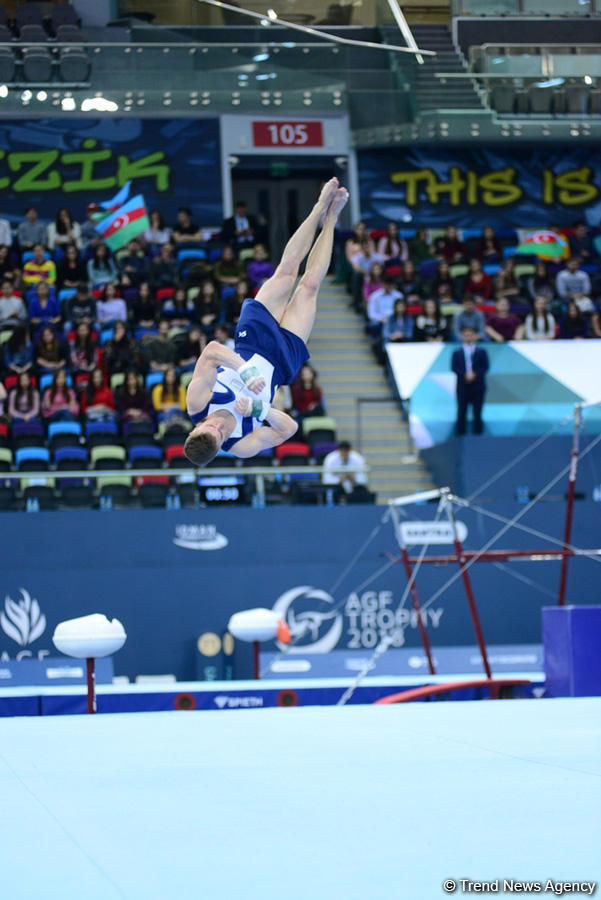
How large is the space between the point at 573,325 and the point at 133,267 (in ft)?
20.5

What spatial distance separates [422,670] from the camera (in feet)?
40.5

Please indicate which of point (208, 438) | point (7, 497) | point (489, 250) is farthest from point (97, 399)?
point (208, 438)

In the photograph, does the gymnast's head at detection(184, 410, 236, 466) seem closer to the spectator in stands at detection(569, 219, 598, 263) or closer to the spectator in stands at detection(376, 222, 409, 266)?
the spectator in stands at detection(376, 222, 409, 266)

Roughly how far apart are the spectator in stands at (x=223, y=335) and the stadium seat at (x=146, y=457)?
1603mm

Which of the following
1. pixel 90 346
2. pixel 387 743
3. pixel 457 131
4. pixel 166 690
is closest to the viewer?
pixel 387 743

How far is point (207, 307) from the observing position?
16.3 meters

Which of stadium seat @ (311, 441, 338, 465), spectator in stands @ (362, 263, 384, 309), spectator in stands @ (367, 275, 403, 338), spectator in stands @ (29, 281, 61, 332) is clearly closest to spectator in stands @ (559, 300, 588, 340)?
spectator in stands @ (367, 275, 403, 338)

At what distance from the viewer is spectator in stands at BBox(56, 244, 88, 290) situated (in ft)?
57.9

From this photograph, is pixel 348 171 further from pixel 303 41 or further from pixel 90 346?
pixel 90 346

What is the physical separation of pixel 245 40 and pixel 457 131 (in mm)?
3726

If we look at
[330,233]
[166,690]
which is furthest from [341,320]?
[330,233]

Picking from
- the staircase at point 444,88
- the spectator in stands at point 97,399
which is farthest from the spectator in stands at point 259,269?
the staircase at point 444,88

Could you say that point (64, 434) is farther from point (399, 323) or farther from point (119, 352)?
point (399, 323)

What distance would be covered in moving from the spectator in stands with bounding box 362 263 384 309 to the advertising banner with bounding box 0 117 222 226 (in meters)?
5.03
